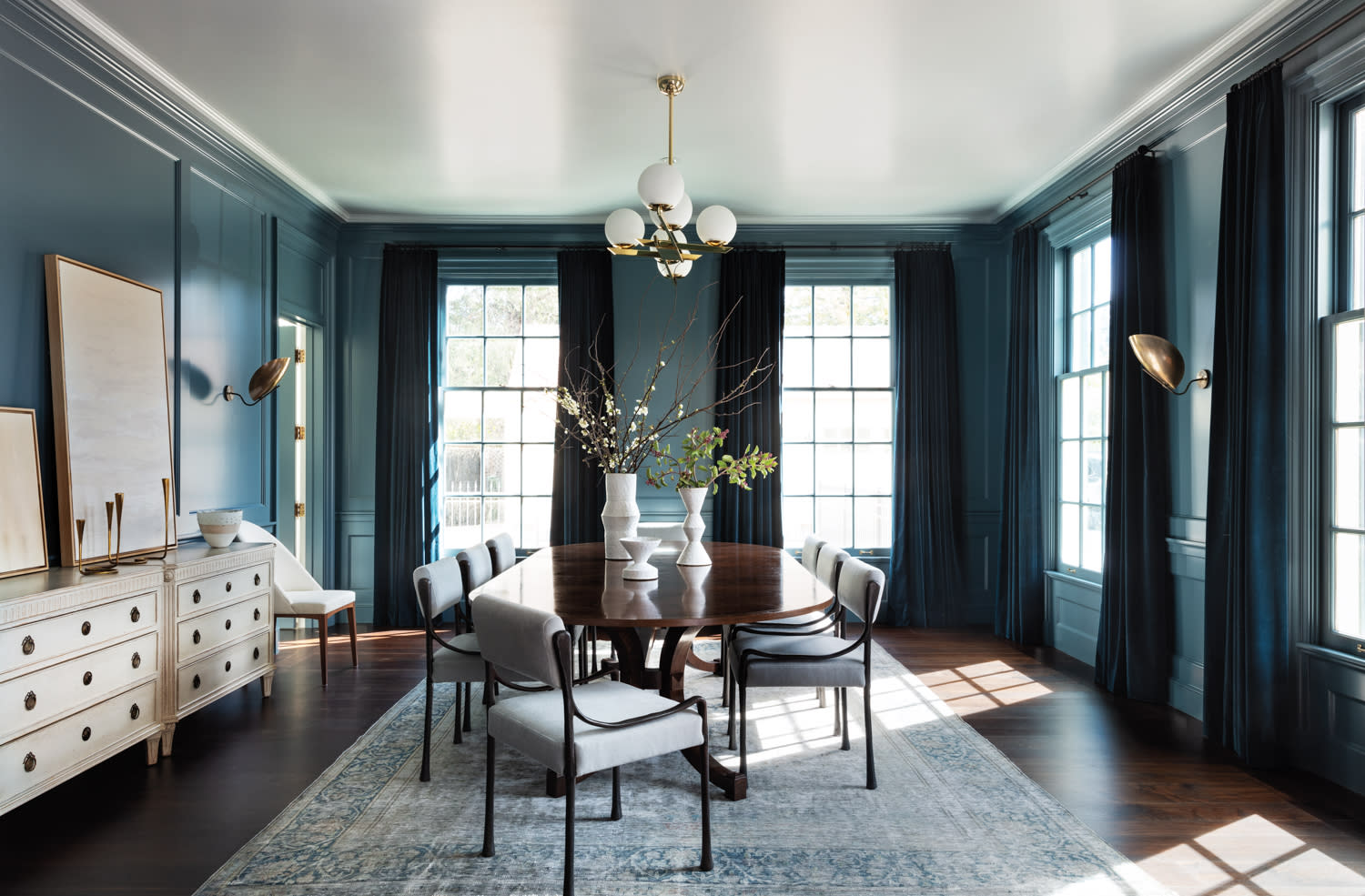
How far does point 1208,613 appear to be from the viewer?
3.54 m

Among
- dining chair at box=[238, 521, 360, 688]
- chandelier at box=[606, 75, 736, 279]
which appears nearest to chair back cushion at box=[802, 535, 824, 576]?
chandelier at box=[606, 75, 736, 279]

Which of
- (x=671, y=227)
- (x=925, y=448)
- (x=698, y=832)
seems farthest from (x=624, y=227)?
(x=925, y=448)

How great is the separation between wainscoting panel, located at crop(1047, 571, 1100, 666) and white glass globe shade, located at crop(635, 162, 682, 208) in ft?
11.1

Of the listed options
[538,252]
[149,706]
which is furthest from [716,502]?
[149,706]

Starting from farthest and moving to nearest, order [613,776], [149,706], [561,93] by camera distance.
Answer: [561,93] → [149,706] → [613,776]

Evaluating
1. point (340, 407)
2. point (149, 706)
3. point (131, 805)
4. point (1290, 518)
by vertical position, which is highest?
point (340, 407)

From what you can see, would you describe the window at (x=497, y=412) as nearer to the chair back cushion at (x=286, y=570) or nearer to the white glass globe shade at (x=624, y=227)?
the chair back cushion at (x=286, y=570)

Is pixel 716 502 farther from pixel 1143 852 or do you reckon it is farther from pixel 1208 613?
pixel 1143 852

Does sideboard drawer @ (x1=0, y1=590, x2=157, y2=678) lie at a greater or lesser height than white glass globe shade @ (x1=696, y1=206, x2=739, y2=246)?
lesser

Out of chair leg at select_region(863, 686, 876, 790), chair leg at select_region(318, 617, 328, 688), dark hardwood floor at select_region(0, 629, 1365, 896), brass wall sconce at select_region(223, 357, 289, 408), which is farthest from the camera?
brass wall sconce at select_region(223, 357, 289, 408)

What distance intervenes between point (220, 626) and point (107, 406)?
1083 millimetres

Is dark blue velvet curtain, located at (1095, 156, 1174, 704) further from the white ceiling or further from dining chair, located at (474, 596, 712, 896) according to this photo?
dining chair, located at (474, 596, 712, 896)

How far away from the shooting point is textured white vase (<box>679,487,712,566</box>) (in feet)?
11.1

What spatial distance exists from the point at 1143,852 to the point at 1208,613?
1.42 metres
